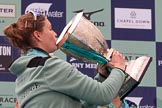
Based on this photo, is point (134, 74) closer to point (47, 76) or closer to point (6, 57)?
point (47, 76)

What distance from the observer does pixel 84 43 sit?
1950 millimetres

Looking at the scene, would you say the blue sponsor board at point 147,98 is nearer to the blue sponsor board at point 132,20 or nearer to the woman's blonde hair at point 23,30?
the blue sponsor board at point 132,20

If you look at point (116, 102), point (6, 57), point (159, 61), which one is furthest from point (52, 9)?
point (116, 102)

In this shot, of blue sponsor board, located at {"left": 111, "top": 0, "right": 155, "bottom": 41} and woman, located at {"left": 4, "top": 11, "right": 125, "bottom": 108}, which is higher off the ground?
blue sponsor board, located at {"left": 111, "top": 0, "right": 155, "bottom": 41}

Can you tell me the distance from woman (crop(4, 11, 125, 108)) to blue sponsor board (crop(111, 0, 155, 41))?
9.60 ft

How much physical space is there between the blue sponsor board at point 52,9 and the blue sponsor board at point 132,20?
1.29ft

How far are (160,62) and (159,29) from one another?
0.85ft

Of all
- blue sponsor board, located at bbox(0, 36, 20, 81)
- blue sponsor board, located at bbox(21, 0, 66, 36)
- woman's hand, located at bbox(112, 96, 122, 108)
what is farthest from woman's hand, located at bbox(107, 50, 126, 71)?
blue sponsor board, located at bbox(21, 0, 66, 36)

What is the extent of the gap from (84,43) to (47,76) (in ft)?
0.52

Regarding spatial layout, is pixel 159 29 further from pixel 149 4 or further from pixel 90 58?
pixel 90 58

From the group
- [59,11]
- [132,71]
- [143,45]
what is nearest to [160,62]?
[143,45]

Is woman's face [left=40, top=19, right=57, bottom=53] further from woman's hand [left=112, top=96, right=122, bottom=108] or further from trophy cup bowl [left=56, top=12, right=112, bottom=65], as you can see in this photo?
woman's hand [left=112, top=96, right=122, bottom=108]

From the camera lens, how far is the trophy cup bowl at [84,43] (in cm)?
195

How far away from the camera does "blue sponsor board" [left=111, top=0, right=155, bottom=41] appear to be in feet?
16.1
